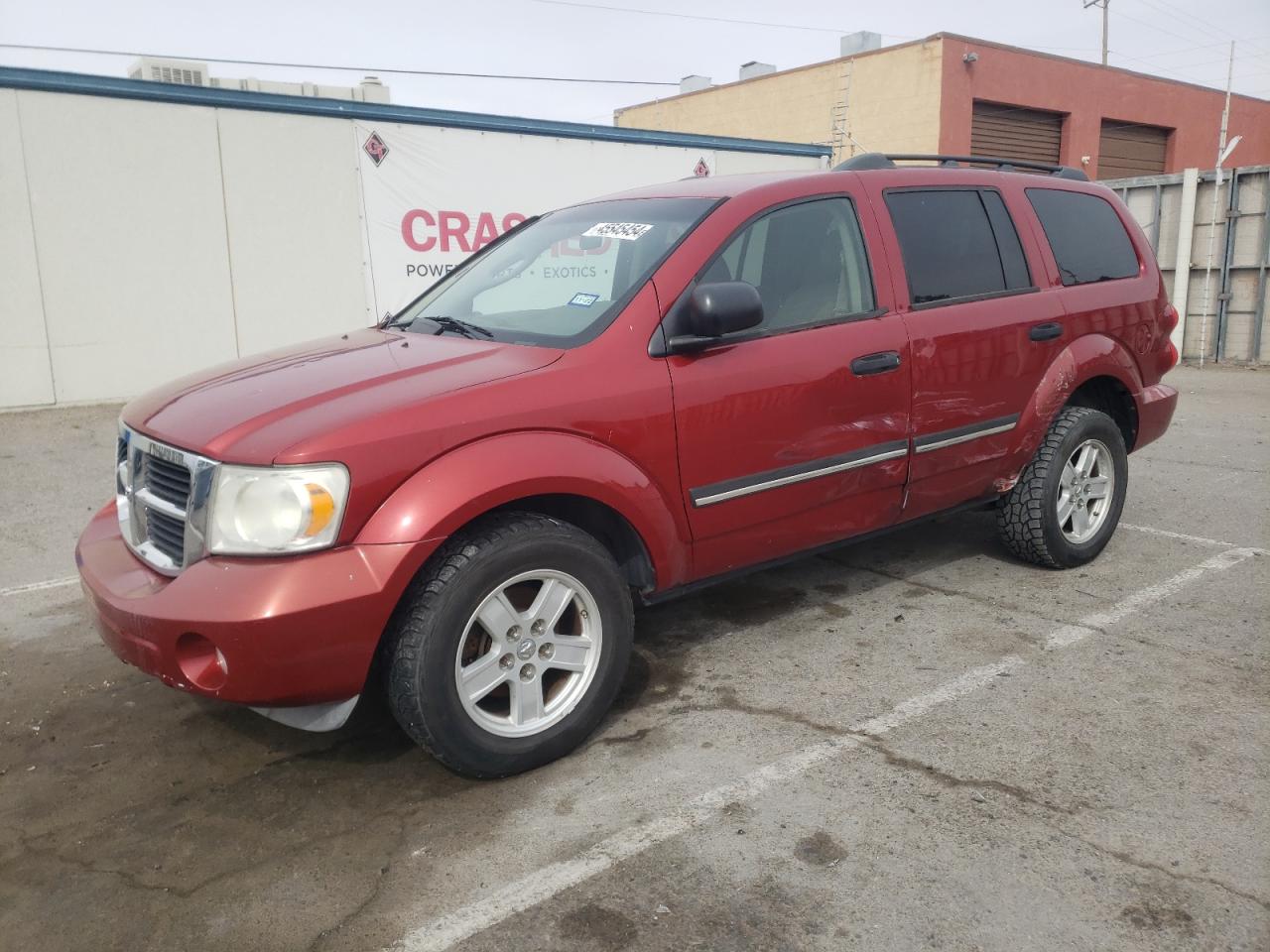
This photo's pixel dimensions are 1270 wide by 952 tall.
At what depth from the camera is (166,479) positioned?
10.0 feet

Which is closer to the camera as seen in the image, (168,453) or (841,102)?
(168,453)

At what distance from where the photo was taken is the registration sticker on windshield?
3762 millimetres

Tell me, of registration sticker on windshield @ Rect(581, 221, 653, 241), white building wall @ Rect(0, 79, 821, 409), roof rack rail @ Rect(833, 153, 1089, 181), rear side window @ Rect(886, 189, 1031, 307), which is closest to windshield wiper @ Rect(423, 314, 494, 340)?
registration sticker on windshield @ Rect(581, 221, 653, 241)

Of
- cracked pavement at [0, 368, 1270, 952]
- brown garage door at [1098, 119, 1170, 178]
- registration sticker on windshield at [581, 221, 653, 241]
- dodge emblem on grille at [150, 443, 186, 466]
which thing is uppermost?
brown garage door at [1098, 119, 1170, 178]

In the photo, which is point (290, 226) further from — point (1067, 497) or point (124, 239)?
point (1067, 497)

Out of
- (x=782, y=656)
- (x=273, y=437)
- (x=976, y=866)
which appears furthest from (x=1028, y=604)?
(x=273, y=437)

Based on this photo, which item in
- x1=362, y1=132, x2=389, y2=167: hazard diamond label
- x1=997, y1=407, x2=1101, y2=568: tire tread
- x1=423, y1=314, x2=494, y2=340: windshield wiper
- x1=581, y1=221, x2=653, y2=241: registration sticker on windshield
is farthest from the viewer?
x1=362, y1=132, x2=389, y2=167: hazard diamond label

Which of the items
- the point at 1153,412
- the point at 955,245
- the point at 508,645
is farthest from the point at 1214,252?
the point at 508,645

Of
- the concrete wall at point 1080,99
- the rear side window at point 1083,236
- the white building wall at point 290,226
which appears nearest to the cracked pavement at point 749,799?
the rear side window at point 1083,236

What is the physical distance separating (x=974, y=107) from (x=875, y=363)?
22.2 metres

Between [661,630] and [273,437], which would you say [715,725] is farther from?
[273,437]

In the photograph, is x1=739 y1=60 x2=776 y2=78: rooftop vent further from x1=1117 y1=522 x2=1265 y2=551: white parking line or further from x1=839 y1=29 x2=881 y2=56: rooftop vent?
x1=1117 y1=522 x2=1265 y2=551: white parking line

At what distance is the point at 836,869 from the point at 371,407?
5.82 ft

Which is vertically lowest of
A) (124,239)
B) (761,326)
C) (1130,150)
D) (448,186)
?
(761,326)
